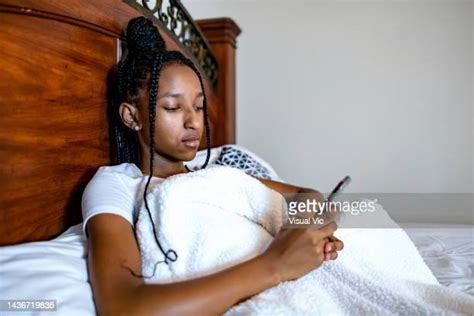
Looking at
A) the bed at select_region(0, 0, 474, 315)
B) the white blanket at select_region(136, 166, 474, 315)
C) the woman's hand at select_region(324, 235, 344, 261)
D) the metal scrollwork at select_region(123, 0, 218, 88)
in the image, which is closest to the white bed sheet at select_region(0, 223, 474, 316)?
→ the bed at select_region(0, 0, 474, 315)

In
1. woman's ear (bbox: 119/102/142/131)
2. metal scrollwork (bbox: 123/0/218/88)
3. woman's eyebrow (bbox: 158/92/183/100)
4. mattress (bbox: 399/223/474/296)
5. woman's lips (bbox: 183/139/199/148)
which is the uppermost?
metal scrollwork (bbox: 123/0/218/88)

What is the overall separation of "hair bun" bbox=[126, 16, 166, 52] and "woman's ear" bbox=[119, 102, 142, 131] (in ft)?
0.47

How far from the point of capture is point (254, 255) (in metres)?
0.72

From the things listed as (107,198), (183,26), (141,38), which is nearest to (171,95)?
(141,38)

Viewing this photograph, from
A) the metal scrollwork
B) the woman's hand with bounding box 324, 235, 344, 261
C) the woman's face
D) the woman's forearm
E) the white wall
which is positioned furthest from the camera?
the white wall

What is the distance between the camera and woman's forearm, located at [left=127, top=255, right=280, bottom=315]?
0.60 meters

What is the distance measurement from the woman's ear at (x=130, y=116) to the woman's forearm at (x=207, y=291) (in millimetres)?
484

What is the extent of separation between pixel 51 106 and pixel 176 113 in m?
0.26

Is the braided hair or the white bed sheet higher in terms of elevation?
the braided hair

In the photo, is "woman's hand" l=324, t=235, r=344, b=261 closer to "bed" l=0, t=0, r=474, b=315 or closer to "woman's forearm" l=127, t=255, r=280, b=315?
"woman's forearm" l=127, t=255, r=280, b=315

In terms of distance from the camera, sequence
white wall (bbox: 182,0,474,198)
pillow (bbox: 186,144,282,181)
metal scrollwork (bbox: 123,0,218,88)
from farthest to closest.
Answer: white wall (bbox: 182,0,474,198) → pillow (bbox: 186,144,282,181) → metal scrollwork (bbox: 123,0,218,88)

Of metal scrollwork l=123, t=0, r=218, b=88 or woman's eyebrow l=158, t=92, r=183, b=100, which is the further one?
metal scrollwork l=123, t=0, r=218, b=88

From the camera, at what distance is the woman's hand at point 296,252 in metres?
0.67

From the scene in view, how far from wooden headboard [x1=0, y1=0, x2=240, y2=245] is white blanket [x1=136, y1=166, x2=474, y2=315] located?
222mm
